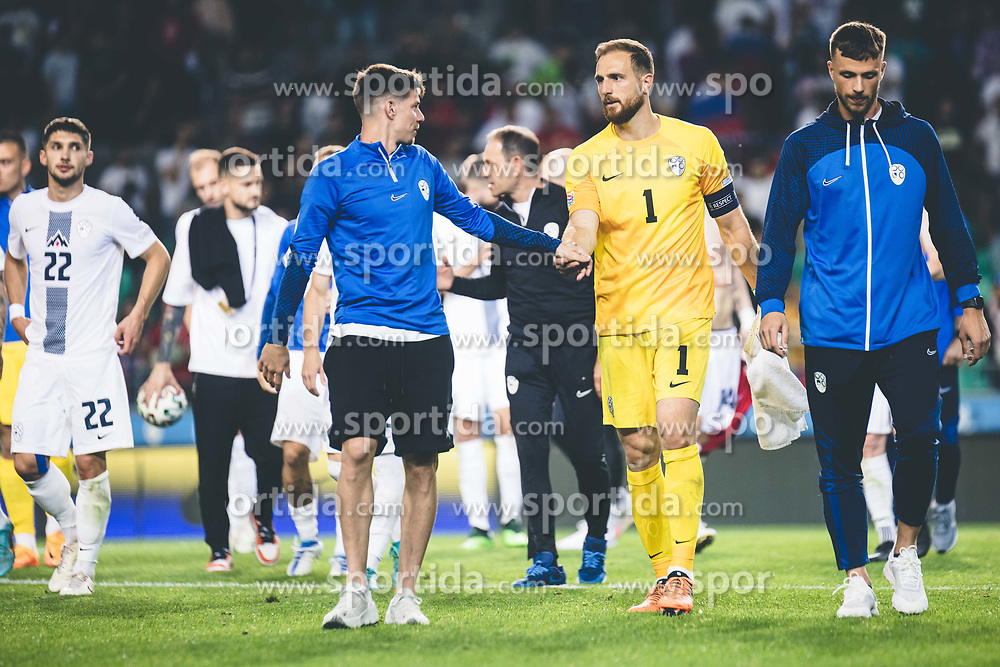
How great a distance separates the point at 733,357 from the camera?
28.4ft

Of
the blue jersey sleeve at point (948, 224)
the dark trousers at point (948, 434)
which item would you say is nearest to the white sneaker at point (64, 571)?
the blue jersey sleeve at point (948, 224)

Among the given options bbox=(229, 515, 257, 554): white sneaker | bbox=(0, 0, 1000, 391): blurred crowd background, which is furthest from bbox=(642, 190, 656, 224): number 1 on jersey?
bbox=(0, 0, 1000, 391): blurred crowd background

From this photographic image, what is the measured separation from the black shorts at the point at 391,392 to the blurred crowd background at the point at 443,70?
30.4 feet

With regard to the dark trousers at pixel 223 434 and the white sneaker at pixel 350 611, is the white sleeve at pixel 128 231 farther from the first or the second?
the white sneaker at pixel 350 611

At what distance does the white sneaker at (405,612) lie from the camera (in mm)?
5008

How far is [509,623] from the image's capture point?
505 cm

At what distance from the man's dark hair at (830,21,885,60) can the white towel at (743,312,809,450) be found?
1.29 meters

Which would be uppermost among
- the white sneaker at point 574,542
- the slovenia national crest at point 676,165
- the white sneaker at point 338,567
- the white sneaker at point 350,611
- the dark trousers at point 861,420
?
the slovenia national crest at point 676,165

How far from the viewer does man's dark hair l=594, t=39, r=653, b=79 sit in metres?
5.53

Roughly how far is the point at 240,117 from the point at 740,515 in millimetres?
9702

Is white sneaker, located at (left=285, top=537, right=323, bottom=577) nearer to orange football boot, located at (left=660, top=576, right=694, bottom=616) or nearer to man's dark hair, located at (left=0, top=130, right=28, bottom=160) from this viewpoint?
orange football boot, located at (left=660, top=576, right=694, bottom=616)

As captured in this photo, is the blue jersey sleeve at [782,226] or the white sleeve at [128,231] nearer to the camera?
the blue jersey sleeve at [782,226]

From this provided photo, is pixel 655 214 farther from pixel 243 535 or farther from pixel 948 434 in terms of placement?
pixel 243 535

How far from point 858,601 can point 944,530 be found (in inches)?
124
